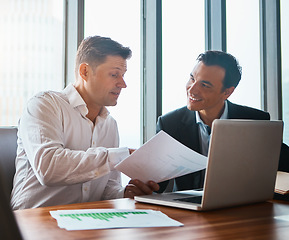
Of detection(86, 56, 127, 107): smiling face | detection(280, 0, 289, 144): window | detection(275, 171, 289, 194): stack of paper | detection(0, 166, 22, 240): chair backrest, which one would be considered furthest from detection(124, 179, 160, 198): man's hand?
detection(280, 0, 289, 144): window

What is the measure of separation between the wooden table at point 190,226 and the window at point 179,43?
233 centimetres

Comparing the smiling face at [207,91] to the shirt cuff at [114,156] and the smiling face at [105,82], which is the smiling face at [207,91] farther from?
the shirt cuff at [114,156]

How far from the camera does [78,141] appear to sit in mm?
1685

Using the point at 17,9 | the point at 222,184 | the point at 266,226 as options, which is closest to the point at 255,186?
the point at 222,184

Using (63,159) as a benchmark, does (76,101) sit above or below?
above

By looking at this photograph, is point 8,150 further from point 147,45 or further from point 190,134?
point 147,45

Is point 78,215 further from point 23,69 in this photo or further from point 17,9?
point 17,9

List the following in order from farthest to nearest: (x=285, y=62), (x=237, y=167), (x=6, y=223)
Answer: (x=285, y=62)
(x=237, y=167)
(x=6, y=223)

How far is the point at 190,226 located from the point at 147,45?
2671mm

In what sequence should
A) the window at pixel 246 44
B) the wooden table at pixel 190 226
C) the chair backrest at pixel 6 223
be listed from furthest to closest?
the window at pixel 246 44 < the wooden table at pixel 190 226 < the chair backrest at pixel 6 223

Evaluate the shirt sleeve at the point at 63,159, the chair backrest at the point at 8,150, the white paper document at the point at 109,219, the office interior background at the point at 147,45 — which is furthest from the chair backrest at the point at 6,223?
the office interior background at the point at 147,45

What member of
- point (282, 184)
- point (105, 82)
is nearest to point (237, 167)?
point (282, 184)

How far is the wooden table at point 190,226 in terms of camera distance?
0.79 m

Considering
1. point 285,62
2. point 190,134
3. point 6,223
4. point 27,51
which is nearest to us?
point 6,223
